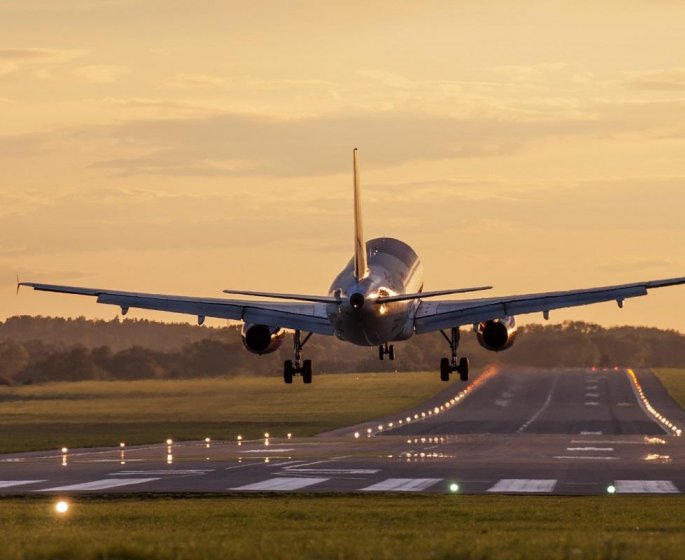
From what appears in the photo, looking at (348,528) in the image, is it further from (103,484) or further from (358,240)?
(358,240)

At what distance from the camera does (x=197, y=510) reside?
42312 mm

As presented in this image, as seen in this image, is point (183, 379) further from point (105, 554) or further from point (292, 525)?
point (105, 554)

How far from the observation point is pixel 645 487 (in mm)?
54500

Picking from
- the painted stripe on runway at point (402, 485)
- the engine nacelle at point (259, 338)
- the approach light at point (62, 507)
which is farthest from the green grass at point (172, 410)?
the approach light at point (62, 507)

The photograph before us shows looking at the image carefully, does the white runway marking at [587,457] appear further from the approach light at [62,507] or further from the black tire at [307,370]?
the approach light at [62,507]

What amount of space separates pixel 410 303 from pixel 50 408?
71.8 m

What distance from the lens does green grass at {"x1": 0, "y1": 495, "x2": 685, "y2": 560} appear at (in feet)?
86.6

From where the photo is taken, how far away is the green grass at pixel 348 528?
2639cm

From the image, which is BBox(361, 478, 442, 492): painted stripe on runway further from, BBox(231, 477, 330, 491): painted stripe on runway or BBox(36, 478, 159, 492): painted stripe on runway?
BBox(36, 478, 159, 492): painted stripe on runway

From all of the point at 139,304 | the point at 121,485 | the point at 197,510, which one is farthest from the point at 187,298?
the point at 197,510

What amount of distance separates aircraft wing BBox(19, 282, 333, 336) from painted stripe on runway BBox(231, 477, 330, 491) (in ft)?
55.2

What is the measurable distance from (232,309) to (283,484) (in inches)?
828

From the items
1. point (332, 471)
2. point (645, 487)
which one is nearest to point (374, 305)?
point (332, 471)

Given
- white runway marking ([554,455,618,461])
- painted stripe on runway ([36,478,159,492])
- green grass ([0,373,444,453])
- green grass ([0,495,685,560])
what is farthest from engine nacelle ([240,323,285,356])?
green grass ([0,495,685,560])
